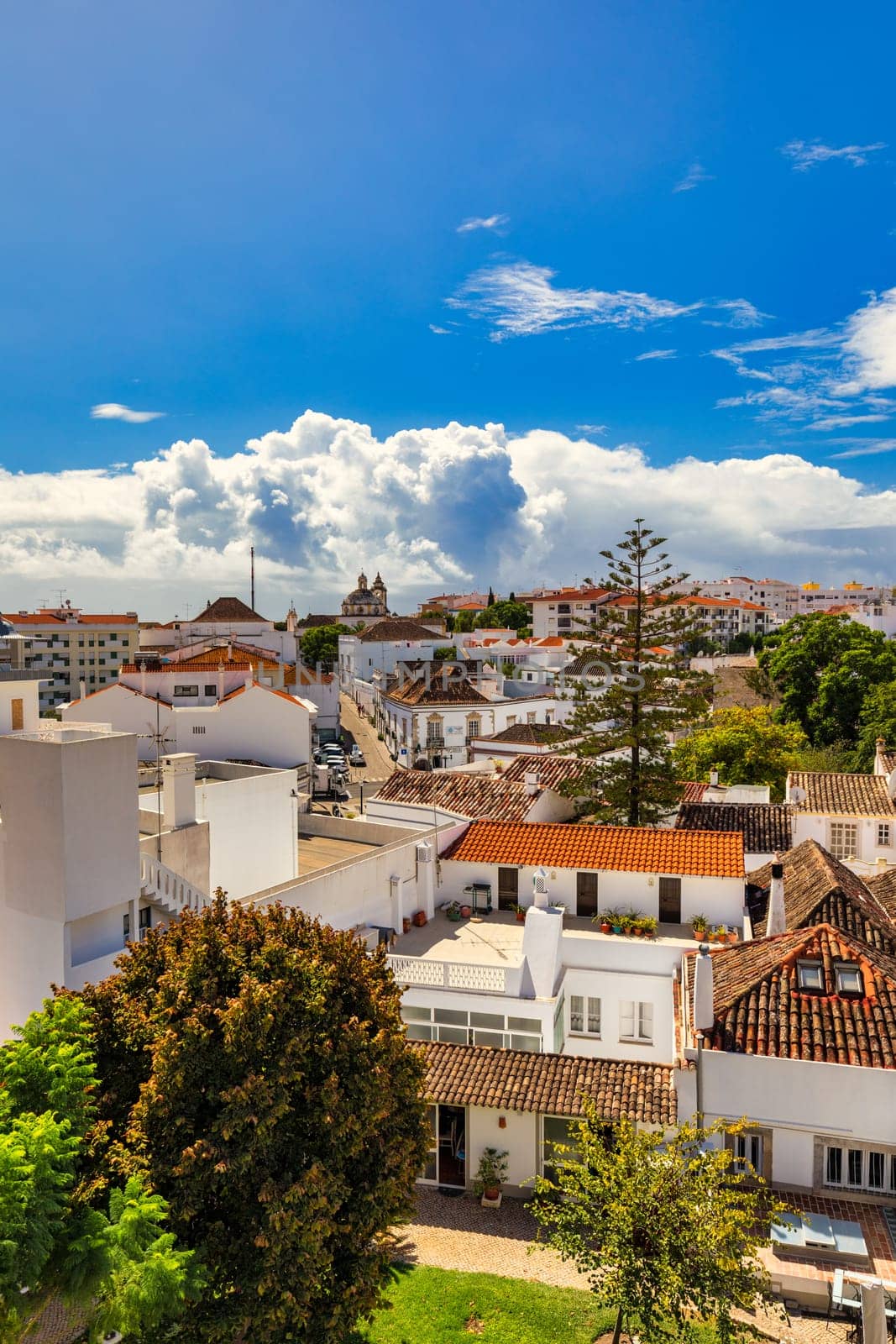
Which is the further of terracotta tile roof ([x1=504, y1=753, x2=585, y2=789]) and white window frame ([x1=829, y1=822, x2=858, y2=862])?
terracotta tile roof ([x1=504, y1=753, x2=585, y2=789])

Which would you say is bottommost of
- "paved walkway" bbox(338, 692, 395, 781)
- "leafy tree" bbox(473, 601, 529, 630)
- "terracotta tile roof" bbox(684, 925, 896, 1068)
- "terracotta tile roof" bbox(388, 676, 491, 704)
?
"paved walkway" bbox(338, 692, 395, 781)

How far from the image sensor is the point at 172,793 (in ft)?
54.6

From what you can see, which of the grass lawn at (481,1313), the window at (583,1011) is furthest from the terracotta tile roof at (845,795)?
the grass lawn at (481,1313)

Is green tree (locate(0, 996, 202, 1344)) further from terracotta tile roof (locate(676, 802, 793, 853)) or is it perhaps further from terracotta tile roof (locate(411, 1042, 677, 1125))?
terracotta tile roof (locate(676, 802, 793, 853))

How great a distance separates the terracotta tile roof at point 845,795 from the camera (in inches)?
1042

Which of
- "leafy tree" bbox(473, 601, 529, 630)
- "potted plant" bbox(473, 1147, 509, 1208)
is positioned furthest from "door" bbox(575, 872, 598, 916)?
"leafy tree" bbox(473, 601, 529, 630)

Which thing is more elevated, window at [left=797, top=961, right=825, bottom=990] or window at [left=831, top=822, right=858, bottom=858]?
window at [left=797, top=961, right=825, bottom=990]

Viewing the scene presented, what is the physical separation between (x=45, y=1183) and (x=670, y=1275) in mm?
6168

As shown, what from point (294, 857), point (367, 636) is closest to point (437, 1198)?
point (294, 857)

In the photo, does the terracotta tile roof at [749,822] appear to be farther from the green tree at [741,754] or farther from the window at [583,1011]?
the green tree at [741,754]

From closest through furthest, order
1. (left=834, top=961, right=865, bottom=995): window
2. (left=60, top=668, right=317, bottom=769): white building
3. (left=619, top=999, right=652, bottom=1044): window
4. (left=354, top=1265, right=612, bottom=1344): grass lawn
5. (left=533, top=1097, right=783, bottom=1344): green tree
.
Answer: (left=533, top=1097, right=783, bottom=1344): green tree, (left=354, top=1265, right=612, bottom=1344): grass lawn, (left=834, top=961, right=865, bottom=995): window, (left=619, top=999, right=652, bottom=1044): window, (left=60, top=668, right=317, bottom=769): white building

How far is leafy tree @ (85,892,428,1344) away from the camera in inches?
318

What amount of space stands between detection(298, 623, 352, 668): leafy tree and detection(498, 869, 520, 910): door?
243 feet

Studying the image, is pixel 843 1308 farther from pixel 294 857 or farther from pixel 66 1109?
pixel 294 857
